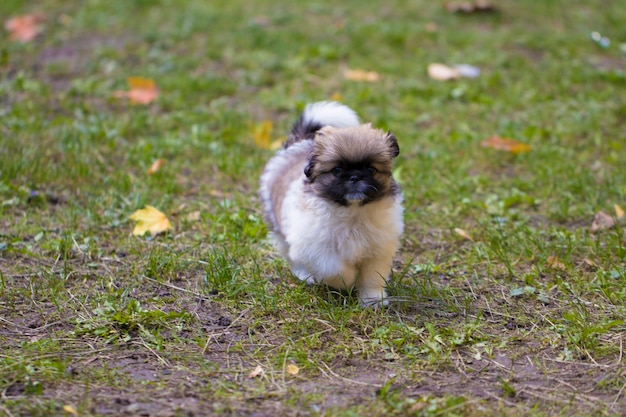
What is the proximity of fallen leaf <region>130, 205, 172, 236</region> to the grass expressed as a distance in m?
0.11

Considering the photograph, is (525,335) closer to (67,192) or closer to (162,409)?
(162,409)

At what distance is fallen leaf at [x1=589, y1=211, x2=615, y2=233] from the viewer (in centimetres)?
541

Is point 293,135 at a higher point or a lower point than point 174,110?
higher

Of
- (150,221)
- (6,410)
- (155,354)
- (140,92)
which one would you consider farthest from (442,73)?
(6,410)

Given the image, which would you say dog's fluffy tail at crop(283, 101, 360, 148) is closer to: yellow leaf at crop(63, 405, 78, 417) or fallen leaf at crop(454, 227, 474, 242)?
fallen leaf at crop(454, 227, 474, 242)

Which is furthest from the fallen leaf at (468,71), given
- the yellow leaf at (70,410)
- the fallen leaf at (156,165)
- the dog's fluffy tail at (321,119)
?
the yellow leaf at (70,410)

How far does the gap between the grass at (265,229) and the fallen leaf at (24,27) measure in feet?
0.41

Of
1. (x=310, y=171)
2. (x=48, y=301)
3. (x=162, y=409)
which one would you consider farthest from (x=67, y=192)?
(x=162, y=409)

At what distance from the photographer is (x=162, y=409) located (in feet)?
10.9

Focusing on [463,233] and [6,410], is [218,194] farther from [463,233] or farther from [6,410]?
[6,410]

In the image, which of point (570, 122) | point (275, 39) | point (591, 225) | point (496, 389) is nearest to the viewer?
point (496, 389)

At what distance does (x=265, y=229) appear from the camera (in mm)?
5328

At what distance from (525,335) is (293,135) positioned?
1918mm

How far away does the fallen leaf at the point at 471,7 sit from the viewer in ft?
32.2
